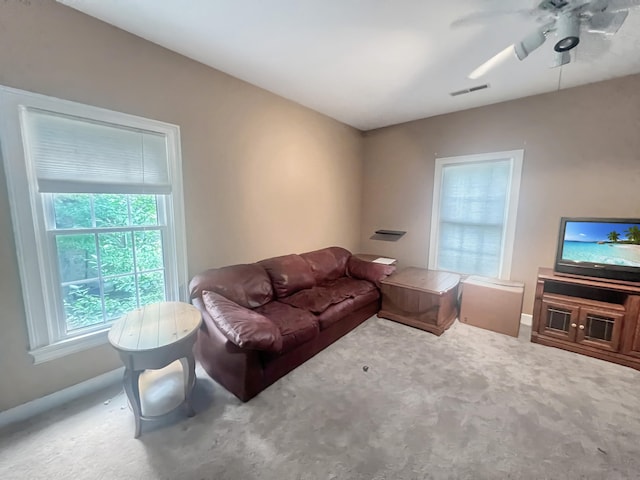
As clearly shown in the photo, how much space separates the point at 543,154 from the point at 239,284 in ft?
11.8

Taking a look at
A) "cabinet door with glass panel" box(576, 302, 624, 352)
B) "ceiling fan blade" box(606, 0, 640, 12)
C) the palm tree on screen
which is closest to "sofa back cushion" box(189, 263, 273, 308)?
"cabinet door with glass panel" box(576, 302, 624, 352)

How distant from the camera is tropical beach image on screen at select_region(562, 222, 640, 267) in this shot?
2.42 meters

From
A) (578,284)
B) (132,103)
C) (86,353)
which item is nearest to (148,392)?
(86,353)

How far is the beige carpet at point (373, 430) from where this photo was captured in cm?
143

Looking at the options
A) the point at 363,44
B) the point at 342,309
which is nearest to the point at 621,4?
the point at 363,44

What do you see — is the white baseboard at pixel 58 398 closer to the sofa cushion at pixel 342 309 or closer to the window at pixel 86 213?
the window at pixel 86 213

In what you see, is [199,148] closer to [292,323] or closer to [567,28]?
[292,323]

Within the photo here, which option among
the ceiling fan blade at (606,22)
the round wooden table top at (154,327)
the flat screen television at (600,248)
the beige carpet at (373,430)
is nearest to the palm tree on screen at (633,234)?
the flat screen television at (600,248)

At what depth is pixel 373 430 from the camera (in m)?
1.68

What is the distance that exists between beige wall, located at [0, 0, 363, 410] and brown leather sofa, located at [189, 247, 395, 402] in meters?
0.35

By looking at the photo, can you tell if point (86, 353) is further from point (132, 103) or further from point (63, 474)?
point (132, 103)

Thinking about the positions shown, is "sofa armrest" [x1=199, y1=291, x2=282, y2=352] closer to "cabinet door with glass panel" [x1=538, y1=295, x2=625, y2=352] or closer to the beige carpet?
the beige carpet

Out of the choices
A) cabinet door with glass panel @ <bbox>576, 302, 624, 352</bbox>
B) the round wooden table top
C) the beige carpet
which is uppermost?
the round wooden table top

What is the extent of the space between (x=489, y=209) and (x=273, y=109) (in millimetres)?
2957
